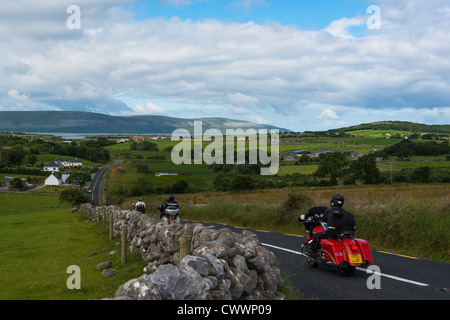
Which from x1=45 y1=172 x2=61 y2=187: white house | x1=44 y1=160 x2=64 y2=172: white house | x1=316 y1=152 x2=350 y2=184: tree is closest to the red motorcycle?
x1=316 y1=152 x2=350 y2=184: tree

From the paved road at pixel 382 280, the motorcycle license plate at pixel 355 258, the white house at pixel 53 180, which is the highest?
the motorcycle license plate at pixel 355 258

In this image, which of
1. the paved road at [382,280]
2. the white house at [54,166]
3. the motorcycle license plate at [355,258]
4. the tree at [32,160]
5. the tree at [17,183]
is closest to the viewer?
the paved road at [382,280]

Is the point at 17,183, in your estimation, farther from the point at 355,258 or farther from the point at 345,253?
the point at 355,258

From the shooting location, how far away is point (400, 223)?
14.3 meters

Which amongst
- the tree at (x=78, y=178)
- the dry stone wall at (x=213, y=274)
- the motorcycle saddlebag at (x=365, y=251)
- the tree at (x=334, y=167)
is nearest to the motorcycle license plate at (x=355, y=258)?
the motorcycle saddlebag at (x=365, y=251)

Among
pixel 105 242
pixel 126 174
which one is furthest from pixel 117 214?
pixel 126 174

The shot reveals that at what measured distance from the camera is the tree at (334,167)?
80.5m

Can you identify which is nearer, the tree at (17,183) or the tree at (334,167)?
the tree at (334,167)

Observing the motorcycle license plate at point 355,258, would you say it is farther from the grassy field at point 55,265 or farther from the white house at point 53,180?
the white house at point 53,180

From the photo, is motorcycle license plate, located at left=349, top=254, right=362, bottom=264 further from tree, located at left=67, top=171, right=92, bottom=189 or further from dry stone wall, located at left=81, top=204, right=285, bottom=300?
tree, located at left=67, top=171, right=92, bottom=189

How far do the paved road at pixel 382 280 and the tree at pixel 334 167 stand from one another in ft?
228

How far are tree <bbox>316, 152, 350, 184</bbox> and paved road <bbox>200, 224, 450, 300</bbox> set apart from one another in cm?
6935

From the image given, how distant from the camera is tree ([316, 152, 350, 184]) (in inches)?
3169
